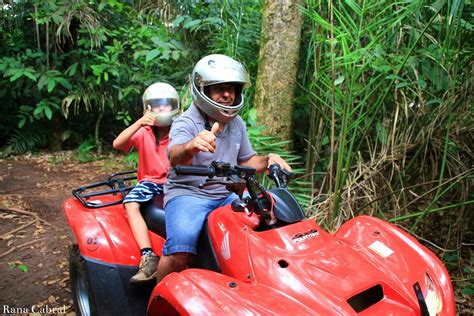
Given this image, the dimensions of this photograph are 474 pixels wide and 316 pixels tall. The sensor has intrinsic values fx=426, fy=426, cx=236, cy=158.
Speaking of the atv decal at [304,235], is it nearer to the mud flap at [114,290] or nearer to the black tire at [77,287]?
the mud flap at [114,290]

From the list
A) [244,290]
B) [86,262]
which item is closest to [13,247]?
[86,262]

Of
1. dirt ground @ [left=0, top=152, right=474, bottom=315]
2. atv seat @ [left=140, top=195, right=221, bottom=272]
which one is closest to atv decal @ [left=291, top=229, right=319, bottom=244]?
atv seat @ [left=140, top=195, right=221, bottom=272]

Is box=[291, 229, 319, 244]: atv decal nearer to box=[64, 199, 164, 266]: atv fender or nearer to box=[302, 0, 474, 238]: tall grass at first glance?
box=[64, 199, 164, 266]: atv fender

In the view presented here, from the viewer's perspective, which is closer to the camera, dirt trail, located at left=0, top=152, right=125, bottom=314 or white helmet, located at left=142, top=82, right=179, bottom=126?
white helmet, located at left=142, top=82, right=179, bottom=126

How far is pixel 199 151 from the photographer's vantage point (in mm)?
2230

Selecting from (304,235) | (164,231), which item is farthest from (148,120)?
(304,235)

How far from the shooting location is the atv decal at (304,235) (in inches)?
75.0

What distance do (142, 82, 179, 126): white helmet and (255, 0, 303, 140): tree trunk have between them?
107 cm

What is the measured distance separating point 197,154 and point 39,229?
10.2ft

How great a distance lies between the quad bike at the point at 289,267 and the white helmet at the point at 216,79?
16.9 inches

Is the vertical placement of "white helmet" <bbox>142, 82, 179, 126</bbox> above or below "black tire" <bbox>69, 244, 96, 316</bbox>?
above

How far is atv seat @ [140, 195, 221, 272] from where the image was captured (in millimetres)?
2244

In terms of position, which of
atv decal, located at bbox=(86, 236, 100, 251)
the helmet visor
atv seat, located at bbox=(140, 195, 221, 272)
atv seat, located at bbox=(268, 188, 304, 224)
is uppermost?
the helmet visor

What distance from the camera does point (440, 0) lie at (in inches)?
117
